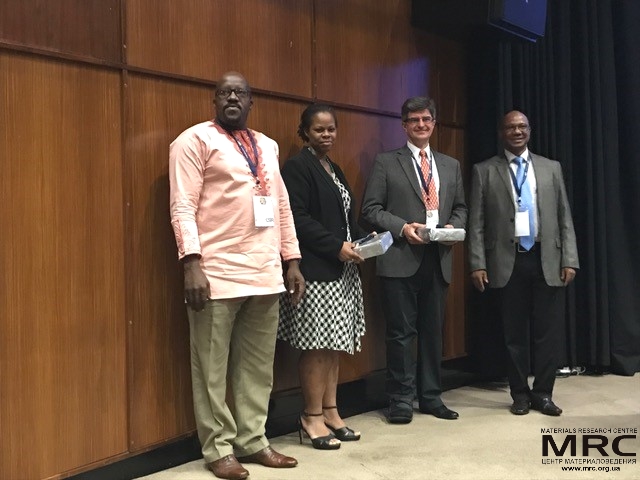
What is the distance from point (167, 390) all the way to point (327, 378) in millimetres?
704

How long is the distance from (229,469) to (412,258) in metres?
1.32

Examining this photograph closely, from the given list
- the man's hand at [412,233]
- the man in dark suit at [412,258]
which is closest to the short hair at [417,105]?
the man in dark suit at [412,258]

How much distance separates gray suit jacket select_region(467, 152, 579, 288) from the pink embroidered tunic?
137cm

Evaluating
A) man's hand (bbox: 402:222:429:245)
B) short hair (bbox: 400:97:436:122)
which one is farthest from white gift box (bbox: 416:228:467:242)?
short hair (bbox: 400:97:436:122)

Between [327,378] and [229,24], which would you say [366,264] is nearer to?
[327,378]

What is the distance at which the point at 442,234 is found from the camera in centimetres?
328

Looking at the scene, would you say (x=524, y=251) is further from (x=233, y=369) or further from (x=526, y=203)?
(x=233, y=369)

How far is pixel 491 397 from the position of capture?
13.0ft

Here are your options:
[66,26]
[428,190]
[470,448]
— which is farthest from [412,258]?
[66,26]

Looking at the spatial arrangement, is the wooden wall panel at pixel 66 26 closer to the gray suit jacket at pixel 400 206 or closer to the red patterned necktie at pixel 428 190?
the gray suit jacket at pixel 400 206

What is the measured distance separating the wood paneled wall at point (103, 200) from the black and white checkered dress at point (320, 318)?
296 mm

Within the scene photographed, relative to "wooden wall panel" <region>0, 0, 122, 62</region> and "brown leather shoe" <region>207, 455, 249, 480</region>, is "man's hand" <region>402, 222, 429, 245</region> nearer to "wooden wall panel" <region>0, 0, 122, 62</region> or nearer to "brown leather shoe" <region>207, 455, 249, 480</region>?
"brown leather shoe" <region>207, 455, 249, 480</region>

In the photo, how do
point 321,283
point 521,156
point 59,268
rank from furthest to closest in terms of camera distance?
point 521,156
point 321,283
point 59,268

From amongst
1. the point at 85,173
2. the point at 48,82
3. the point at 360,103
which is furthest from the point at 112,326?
the point at 360,103
